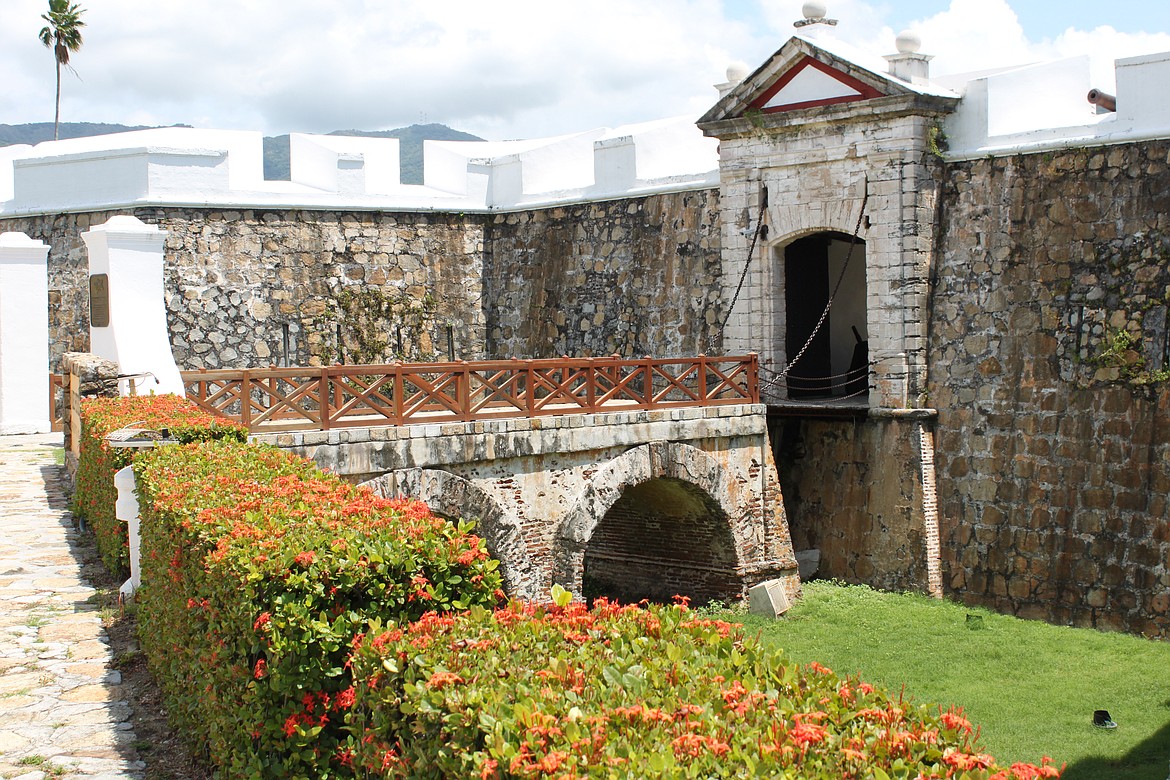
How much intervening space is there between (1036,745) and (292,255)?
40.0ft

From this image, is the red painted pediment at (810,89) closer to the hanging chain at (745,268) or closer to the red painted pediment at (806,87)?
the red painted pediment at (806,87)

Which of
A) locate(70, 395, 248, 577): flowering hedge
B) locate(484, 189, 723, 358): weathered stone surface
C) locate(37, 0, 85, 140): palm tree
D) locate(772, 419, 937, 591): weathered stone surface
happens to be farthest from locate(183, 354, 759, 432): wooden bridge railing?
locate(37, 0, 85, 140): palm tree

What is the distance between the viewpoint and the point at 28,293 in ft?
54.8

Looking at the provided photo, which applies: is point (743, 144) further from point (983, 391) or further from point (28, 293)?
point (28, 293)

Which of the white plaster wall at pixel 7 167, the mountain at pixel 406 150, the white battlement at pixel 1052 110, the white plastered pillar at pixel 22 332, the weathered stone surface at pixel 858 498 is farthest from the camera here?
the mountain at pixel 406 150

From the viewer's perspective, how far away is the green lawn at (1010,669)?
10.1m

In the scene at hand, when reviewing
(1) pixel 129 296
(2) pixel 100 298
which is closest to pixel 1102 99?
(1) pixel 129 296

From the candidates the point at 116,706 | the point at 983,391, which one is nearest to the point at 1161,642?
the point at 983,391

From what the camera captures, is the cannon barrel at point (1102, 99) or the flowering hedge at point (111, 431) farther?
the cannon barrel at point (1102, 99)

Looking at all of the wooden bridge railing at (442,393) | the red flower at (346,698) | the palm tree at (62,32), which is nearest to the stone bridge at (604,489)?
the wooden bridge railing at (442,393)

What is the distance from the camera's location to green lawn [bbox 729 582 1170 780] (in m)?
10.1

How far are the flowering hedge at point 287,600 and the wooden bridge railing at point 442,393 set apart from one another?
5.22m

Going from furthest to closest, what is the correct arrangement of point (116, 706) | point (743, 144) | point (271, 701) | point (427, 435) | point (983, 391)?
point (743, 144)
point (983, 391)
point (427, 435)
point (116, 706)
point (271, 701)

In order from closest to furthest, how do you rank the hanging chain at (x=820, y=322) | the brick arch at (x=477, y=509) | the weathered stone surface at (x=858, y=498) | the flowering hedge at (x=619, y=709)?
the flowering hedge at (x=619, y=709)
the brick arch at (x=477, y=509)
the weathered stone surface at (x=858, y=498)
the hanging chain at (x=820, y=322)
